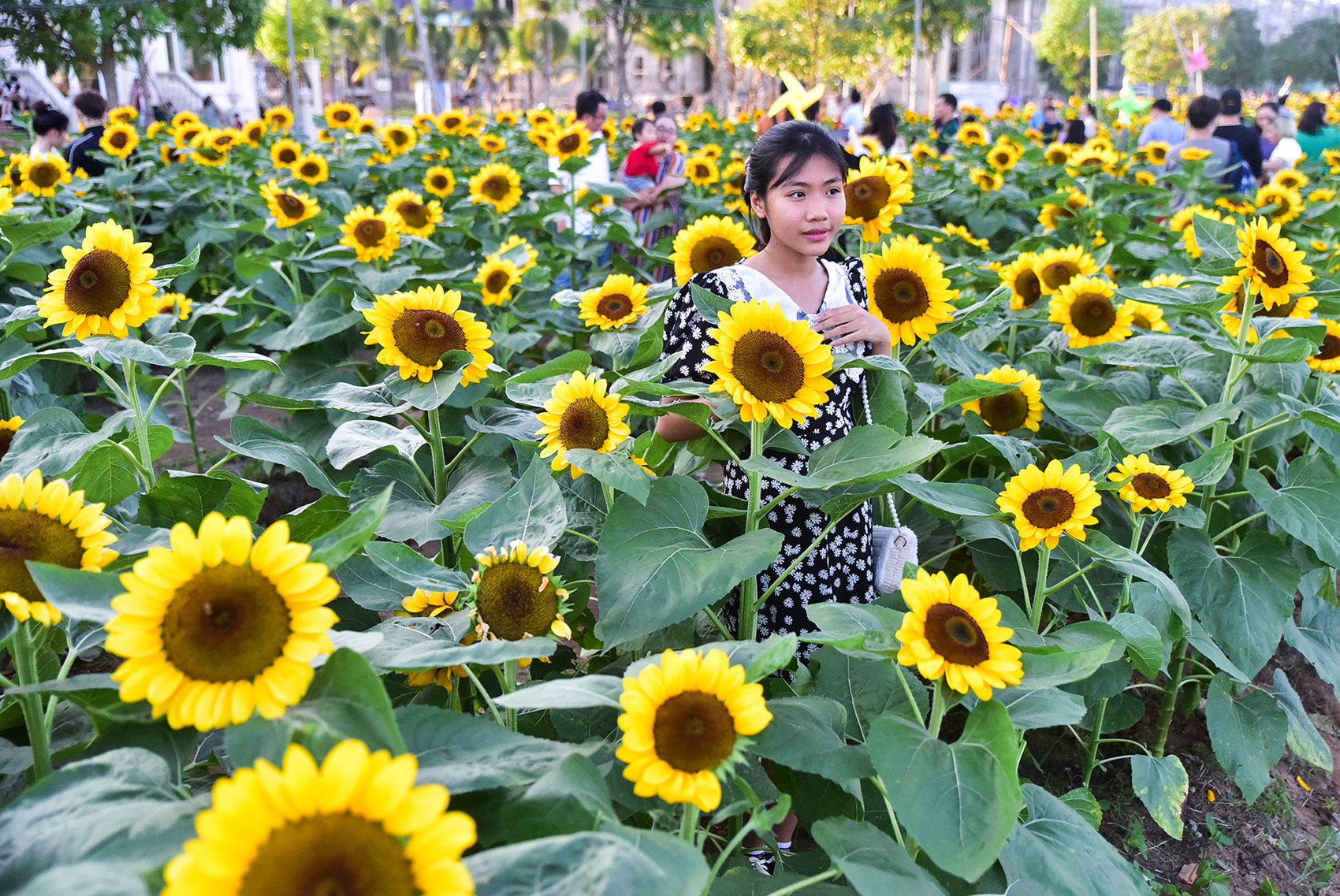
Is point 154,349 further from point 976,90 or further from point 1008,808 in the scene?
point 976,90

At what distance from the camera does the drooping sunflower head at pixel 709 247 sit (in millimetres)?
2811

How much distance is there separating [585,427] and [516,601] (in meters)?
0.48

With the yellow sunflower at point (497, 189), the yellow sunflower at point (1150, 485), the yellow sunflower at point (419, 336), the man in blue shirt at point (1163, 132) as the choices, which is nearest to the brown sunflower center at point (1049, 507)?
the yellow sunflower at point (1150, 485)

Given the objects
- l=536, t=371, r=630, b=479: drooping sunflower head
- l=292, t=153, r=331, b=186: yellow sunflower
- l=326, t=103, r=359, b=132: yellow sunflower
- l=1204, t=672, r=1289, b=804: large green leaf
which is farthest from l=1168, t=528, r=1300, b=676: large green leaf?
l=326, t=103, r=359, b=132: yellow sunflower

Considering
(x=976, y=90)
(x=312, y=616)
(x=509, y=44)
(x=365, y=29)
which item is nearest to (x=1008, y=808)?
(x=312, y=616)

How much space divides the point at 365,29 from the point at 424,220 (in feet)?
184

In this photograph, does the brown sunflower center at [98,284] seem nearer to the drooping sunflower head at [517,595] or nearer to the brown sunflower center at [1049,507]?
the drooping sunflower head at [517,595]

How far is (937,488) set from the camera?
185 centimetres

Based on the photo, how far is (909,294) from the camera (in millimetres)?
2342

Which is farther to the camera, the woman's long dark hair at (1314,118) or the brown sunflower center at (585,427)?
the woman's long dark hair at (1314,118)

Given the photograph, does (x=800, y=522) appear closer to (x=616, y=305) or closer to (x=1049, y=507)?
(x=1049, y=507)

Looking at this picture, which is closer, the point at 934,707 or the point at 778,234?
the point at 934,707

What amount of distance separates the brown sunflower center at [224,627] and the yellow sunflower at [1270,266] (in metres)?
2.28

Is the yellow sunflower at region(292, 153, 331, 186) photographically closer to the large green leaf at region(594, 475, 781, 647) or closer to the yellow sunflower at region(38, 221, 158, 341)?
the yellow sunflower at region(38, 221, 158, 341)
